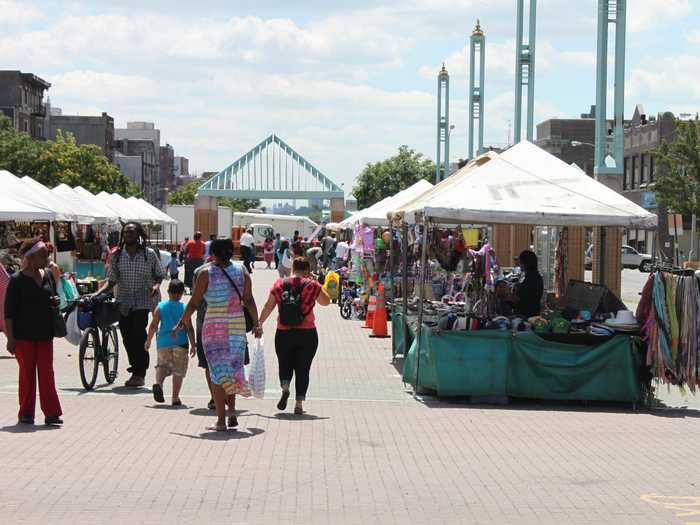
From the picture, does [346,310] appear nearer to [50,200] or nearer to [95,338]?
[50,200]

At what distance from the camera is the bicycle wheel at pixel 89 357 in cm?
1305

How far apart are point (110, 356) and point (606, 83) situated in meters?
16.3

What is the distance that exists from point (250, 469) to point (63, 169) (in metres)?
70.9

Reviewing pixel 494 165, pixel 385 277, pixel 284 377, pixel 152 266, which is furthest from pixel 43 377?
pixel 385 277

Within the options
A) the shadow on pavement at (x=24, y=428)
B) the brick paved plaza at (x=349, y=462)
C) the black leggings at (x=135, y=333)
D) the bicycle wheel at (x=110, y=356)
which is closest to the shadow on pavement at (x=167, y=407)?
the brick paved plaza at (x=349, y=462)

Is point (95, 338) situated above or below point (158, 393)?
above

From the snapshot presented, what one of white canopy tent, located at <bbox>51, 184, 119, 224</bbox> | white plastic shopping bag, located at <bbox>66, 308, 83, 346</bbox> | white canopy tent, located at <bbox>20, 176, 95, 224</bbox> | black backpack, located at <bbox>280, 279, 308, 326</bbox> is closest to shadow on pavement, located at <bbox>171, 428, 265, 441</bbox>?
black backpack, located at <bbox>280, 279, 308, 326</bbox>

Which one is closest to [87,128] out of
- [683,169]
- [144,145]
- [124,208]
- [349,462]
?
[144,145]

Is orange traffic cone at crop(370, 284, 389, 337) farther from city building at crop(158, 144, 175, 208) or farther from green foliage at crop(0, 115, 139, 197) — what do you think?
city building at crop(158, 144, 175, 208)

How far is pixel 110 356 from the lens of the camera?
13.6 meters

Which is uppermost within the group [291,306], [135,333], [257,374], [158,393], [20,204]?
[20,204]

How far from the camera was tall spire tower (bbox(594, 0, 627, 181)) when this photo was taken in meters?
25.3

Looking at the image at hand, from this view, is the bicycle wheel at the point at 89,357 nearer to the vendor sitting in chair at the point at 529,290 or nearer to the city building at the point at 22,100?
the vendor sitting in chair at the point at 529,290

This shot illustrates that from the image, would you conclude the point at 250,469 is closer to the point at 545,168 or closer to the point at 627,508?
the point at 627,508
